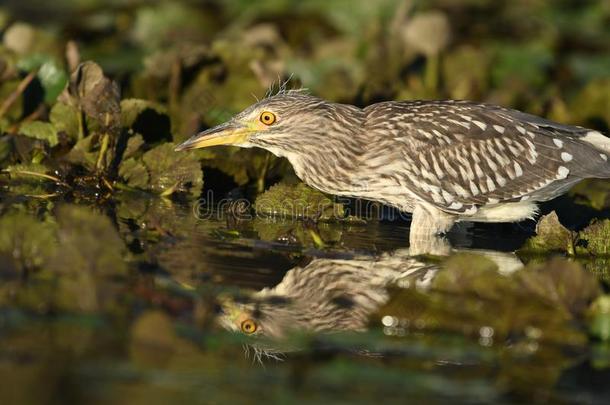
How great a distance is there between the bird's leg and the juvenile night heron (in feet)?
0.04

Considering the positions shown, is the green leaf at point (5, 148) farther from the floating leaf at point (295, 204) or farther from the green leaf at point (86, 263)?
the green leaf at point (86, 263)

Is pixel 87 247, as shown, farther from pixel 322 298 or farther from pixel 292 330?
pixel 322 298

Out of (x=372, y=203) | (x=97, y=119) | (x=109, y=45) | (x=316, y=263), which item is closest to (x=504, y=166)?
(x=372, y=203)

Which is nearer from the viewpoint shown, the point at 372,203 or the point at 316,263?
the point at 316,263

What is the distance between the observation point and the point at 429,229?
10.2m

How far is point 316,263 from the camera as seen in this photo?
891 centimetres

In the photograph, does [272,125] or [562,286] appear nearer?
[562,286]

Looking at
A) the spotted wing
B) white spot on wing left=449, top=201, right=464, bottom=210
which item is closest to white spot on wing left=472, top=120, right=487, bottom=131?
the spotted wing

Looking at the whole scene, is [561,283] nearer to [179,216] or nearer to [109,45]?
[179,216]

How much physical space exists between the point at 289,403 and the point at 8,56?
8.06m

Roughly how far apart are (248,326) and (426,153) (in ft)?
12.4

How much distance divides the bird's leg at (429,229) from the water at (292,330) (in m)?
0.72

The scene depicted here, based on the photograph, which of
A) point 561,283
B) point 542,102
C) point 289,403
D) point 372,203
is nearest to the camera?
point 289,403

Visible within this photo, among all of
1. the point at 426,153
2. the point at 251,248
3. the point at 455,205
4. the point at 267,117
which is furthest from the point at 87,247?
the point at 455,205
